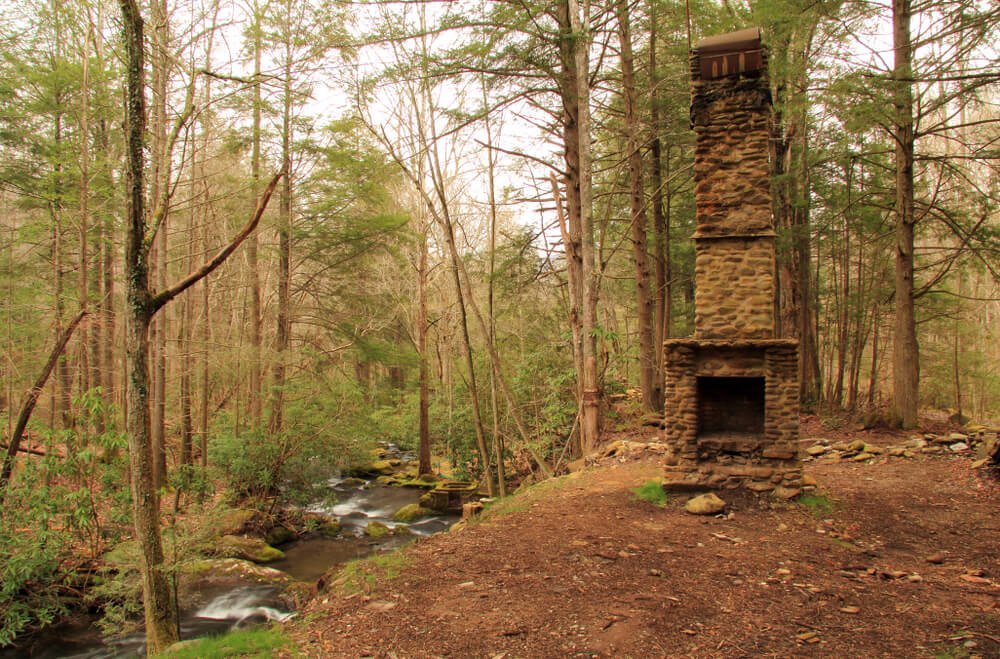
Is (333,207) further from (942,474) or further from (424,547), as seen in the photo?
(942,474)

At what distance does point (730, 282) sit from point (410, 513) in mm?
9443

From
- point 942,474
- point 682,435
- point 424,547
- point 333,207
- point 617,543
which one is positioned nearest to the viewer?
point 617,543

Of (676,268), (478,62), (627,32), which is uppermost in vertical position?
(627,32)

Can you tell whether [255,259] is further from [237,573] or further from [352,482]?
[352,482]

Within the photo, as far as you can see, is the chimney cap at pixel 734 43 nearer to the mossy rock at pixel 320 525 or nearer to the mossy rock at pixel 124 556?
the mossy rock at pixel 124 556

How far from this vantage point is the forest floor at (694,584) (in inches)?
145

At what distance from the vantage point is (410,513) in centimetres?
1352

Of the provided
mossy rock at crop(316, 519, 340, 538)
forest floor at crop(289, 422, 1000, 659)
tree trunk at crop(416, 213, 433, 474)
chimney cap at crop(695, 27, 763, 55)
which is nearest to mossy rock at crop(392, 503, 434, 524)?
mossy rock at crop(316, 519, 340, 538)

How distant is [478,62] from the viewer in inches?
352

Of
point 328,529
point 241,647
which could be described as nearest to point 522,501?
point 241,647

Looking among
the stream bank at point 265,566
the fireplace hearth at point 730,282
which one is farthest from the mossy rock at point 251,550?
the fireplace hearth at point 730,282

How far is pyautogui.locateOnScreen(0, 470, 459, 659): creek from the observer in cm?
716

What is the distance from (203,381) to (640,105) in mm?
11445

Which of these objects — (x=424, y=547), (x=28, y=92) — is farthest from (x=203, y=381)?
(x=424, y=547)
